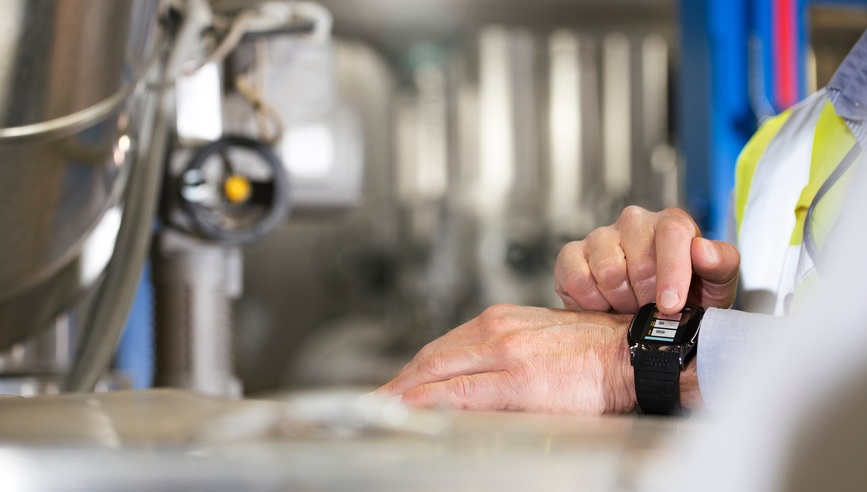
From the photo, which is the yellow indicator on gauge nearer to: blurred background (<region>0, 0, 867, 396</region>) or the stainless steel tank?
the stainless steel tank

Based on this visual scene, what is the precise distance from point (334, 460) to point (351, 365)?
10.1ft

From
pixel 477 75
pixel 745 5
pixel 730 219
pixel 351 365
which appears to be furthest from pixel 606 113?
pixel 730 219

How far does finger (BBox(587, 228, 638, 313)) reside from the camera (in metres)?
0.60

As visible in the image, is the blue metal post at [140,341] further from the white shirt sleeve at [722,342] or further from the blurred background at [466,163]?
the blurred background at [466,163]

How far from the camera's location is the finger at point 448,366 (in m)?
0.52

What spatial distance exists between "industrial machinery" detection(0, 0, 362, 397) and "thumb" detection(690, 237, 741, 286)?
571 mm

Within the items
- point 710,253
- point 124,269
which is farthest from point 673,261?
point 124,269

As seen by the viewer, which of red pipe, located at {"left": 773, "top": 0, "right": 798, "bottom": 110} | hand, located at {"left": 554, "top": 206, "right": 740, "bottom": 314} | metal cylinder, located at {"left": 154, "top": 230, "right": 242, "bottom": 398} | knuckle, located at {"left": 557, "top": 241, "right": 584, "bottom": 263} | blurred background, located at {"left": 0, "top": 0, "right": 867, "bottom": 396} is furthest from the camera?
blurred background, located at {"left": 0, "top": 0, "right": 867, "bottom": 396}

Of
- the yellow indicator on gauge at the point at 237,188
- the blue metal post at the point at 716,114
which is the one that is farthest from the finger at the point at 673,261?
the blue metal post at the point at 716,114

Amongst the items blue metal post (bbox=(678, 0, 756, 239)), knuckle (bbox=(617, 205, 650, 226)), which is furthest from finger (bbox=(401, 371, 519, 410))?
blue metal post (bbox=(678, 0, 756, 239))

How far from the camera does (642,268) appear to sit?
59 centimetres

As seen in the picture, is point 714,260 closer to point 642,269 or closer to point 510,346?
point 642,269

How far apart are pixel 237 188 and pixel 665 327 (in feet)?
2.35

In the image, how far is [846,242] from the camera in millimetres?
193
